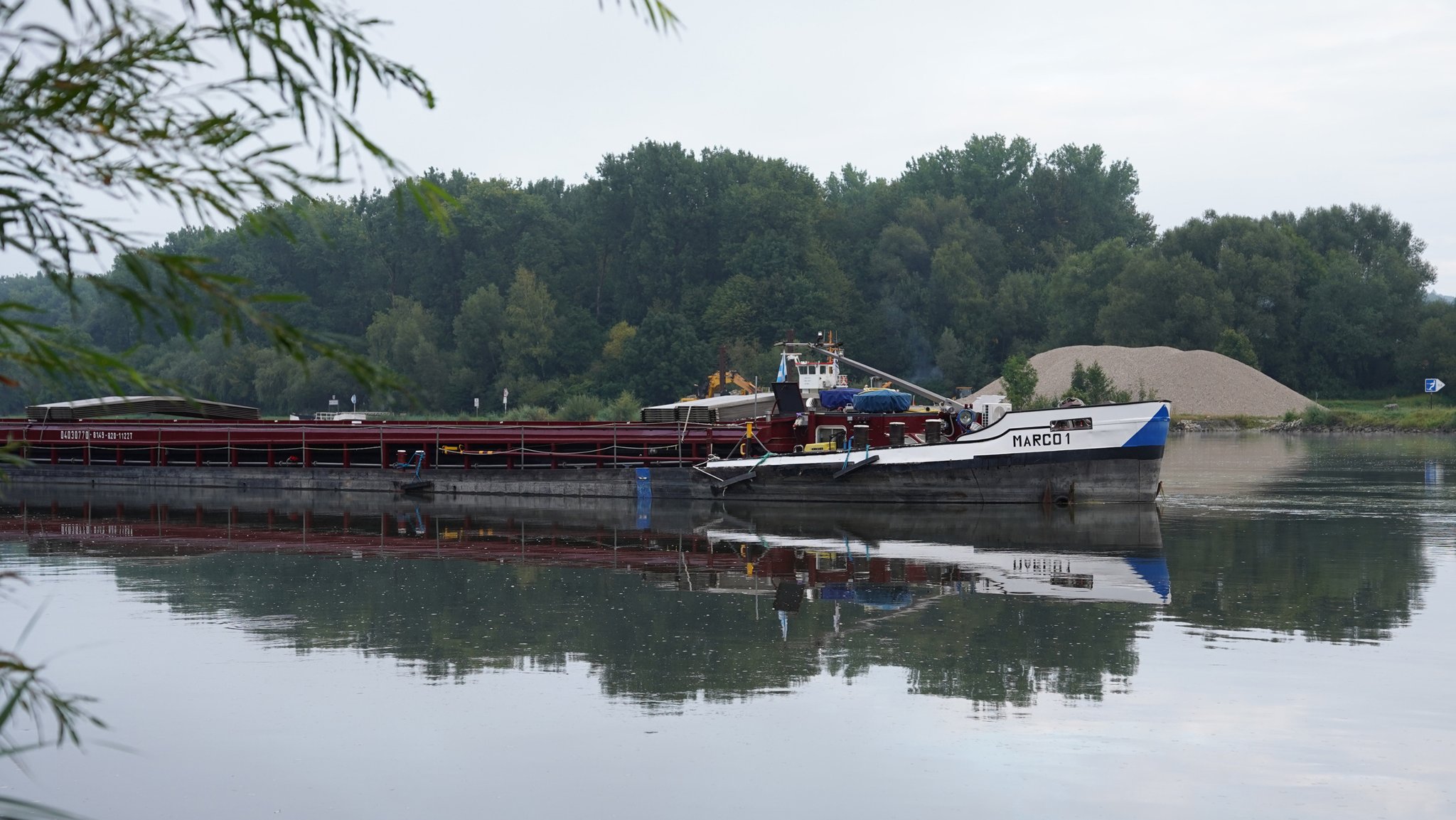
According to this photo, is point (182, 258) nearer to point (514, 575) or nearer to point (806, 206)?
point (514, 575)

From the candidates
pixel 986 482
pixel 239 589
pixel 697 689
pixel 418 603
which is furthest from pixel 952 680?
pixel 986 482

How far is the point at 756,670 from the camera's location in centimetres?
1341

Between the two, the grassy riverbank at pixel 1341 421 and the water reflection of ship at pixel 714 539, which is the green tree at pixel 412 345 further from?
the water reflection of ship at pixel 714 539

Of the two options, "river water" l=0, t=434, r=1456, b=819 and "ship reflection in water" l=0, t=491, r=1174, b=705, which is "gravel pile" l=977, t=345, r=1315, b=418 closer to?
"ship reflection in water" l=0, t=491, r=1174, b=705

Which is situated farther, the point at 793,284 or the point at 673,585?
the point at 793,284

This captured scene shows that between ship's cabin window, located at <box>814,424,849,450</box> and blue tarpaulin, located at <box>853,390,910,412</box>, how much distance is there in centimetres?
59

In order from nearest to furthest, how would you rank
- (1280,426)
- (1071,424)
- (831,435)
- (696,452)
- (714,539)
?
(714,539) → (1071,424) → (831,435) → (696,452) → (1280,426)

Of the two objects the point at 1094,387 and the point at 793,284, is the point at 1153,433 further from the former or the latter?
the point at 793,284

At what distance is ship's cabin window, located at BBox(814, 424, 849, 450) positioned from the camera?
3053cm

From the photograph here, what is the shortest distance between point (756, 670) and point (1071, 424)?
16.0 meters

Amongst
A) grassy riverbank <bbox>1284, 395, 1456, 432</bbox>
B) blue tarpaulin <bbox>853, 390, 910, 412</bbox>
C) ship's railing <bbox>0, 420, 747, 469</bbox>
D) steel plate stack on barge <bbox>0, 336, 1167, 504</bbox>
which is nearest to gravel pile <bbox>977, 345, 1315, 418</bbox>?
grassy riverbank <bbox>1284, 395, 1456, 432</bbox>

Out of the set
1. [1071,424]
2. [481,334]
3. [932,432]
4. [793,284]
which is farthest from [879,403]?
[481,334]

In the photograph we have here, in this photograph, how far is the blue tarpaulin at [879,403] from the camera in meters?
30.4

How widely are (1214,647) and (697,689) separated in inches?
220
